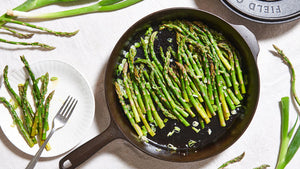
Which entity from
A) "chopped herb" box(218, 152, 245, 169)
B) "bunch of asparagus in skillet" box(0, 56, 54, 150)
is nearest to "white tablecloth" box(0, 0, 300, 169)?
"chopped herb" box(218, 152, 245, 169)

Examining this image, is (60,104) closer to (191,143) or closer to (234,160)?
(191,143)

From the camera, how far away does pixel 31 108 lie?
1944mm

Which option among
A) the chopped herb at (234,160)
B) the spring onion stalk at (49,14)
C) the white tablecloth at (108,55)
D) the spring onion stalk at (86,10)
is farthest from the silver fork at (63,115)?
the chopped herb at (234,160)

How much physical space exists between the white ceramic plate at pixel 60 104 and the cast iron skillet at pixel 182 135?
0.14m

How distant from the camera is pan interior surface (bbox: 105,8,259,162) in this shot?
6.01 ft

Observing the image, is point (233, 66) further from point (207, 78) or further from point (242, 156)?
point (242, 156)

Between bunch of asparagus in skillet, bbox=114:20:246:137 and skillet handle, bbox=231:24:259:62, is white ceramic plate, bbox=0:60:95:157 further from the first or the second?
skillet handle, bbox=231:24:259:62

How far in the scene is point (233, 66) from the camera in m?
1.93

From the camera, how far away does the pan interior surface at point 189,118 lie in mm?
1833

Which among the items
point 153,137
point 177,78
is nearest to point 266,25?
point 177,78

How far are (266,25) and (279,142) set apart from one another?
74 cm

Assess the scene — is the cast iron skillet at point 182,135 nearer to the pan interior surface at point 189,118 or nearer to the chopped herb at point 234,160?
the pan interior surface at point 189,118

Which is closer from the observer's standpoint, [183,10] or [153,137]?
[183,10]

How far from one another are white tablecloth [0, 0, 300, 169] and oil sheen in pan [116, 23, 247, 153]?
102 mm
